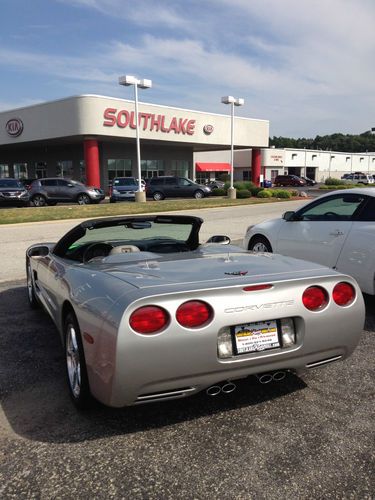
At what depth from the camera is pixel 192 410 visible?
326 cm

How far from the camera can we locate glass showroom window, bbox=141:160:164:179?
4684 centimetres

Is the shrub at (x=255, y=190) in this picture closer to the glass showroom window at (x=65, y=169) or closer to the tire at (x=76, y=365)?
the glass showroom window at (x=65, y=169)

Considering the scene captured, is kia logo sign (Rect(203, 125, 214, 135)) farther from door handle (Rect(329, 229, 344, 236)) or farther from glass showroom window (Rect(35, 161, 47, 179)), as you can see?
door handle (Rect(329, 229, 344, 236))

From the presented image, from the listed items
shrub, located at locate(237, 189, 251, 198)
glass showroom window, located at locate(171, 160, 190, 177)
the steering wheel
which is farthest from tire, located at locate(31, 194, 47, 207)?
glass showroom window, located at locate(171, 160, 190, 177)

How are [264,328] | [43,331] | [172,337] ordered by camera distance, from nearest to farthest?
[172,337], [264,328], [43,331]

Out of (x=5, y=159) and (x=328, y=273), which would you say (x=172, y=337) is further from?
(x=5, y=159)

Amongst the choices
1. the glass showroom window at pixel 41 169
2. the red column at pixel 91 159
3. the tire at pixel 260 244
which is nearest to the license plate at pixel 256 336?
the tire at pixel 260 244

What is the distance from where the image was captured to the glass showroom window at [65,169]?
4550 centimetres

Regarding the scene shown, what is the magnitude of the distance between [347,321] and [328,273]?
350 mm

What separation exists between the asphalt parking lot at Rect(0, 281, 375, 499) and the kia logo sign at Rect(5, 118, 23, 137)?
37736 mm

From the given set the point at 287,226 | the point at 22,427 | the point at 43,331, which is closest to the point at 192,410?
the point at 22,427

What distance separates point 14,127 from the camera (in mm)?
38469

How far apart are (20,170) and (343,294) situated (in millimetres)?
51936

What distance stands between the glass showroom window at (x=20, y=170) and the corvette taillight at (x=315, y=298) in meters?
50.9
